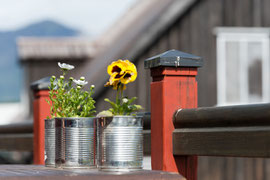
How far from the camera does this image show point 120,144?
3373 millimetres

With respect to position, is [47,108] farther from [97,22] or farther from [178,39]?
[97,22]

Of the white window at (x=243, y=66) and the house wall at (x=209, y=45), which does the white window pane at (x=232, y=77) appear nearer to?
the white window at (x=243, y=66)

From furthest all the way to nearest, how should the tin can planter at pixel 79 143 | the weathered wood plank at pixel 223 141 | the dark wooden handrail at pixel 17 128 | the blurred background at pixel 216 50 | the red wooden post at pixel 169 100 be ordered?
the blurred background at pixel 216 50 < the dark wooden handrail at pixel 17 128 < the red wooden post at pixel 169 100 < the tin can planter at pixel 79 143 < the weathered wood plank at pixel 223 141

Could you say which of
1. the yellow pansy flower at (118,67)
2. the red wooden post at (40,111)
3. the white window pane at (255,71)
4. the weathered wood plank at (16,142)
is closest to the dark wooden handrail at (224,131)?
the yellow pansy flower at (118,67)

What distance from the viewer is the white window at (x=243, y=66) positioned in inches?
449

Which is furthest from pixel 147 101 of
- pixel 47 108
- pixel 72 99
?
pixel 72 99

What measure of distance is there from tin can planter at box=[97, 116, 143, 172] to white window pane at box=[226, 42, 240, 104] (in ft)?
26.7

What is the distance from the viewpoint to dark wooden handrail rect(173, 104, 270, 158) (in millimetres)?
3221

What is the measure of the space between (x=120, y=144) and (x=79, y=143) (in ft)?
0.96

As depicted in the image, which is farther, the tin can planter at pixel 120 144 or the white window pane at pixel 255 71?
the white window pane at pixel 255 71

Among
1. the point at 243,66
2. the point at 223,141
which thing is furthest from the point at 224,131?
the point at 243,66

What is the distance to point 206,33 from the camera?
1153cm

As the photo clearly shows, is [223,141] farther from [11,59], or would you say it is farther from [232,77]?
[11,59]

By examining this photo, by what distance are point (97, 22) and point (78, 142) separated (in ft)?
414
